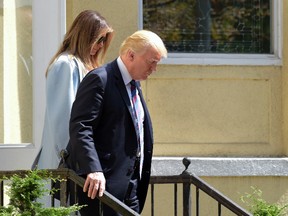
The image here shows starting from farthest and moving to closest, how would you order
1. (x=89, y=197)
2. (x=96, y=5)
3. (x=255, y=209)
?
1. (x=96, y=5)
2. (x=255, y=209)
3. (x=89, y=197)

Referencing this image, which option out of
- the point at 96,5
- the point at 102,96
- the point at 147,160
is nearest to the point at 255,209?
the point at 147,160

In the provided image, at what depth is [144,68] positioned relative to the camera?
527 cm

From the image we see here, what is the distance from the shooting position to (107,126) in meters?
5.21

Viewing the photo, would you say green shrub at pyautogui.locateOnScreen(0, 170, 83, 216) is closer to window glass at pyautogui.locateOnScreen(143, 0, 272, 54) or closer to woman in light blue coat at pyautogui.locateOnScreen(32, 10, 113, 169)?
woman in light blue coat at pyautogui.locateOnScreen(32, 10, 113, 169)

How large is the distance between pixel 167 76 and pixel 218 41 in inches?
22.0

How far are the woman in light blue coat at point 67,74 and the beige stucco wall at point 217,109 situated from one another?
146 centimetres

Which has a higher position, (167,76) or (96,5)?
(96,5)

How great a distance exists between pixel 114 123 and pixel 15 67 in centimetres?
218

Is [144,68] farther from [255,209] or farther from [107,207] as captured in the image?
[255,209]

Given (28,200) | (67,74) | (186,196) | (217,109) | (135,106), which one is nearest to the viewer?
(28,200)

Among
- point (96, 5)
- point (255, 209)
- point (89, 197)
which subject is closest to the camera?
point (89, 197)

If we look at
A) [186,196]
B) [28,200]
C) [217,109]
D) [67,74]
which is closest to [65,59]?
[67,74]

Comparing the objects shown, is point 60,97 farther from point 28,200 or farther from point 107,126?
point 28,200

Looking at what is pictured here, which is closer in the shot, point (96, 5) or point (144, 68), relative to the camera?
point (144, 68)
